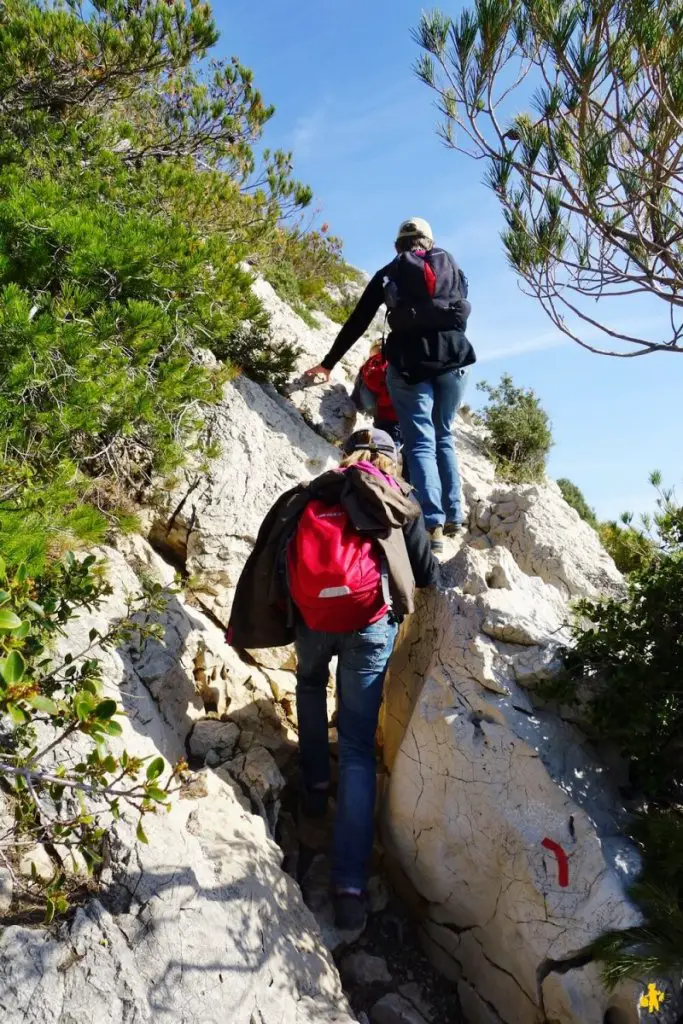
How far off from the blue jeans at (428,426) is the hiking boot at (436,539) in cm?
4

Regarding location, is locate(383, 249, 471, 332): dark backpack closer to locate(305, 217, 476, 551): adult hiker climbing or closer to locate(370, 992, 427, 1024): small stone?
locate(305, 217, 476, 551): adult hiker climbing

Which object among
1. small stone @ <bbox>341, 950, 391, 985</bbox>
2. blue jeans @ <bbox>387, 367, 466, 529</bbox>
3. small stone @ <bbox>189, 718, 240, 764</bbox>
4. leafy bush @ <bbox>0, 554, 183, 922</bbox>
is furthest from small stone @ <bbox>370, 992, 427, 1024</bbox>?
blue jeans @ <bbox>387, 367, 466, 529</bbox>

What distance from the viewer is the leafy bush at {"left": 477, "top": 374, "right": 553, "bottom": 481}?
8981 mm

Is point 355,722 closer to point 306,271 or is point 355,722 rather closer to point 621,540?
point 621,540

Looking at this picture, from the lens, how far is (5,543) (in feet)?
10.1

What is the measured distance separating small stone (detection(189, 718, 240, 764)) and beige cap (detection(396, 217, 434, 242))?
3613 mm

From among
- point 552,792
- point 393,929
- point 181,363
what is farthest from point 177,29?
point 393,929

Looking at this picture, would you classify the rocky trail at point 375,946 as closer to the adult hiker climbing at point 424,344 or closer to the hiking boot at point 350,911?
the hiking boot at point 350,911

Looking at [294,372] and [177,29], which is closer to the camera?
[177,29]

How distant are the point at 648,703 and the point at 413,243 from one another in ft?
11.4

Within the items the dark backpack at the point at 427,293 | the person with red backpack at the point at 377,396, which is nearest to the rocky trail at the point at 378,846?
the dark backpack at the point at 427,293

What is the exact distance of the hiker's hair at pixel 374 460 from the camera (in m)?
3.99

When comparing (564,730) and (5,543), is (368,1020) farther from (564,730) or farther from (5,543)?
(5,543)

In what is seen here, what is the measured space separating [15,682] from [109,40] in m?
5.65
